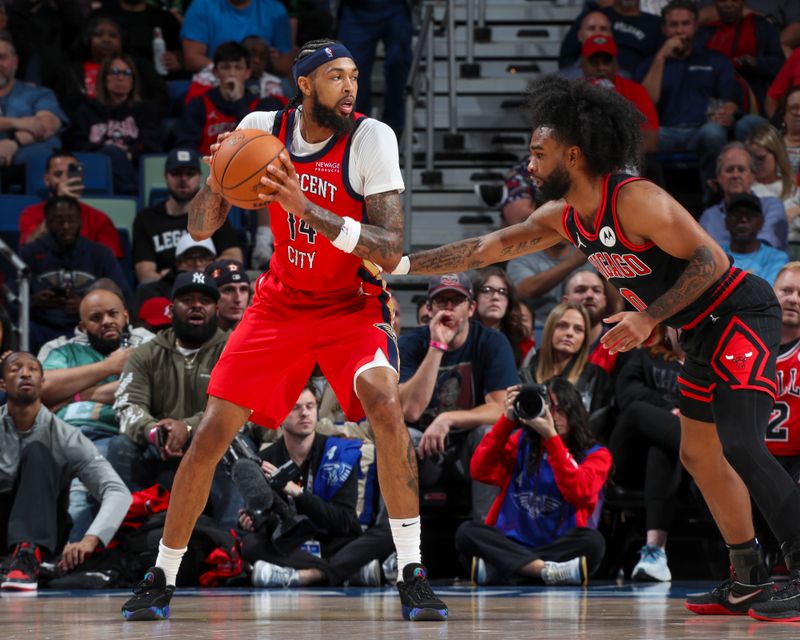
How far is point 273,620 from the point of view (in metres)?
4.44

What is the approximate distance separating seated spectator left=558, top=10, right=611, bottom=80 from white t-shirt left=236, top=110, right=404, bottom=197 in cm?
588

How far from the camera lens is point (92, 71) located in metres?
10.8

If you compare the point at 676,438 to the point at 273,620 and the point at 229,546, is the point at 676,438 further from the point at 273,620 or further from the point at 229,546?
the point at 273,620

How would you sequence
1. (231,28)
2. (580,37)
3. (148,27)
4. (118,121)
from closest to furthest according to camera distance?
(118,121) → (580,37) → (231,28) → (148,27)

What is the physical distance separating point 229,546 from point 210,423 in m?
2.21

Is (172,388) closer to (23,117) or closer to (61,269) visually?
(61,269)

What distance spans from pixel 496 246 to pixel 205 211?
1.10 m

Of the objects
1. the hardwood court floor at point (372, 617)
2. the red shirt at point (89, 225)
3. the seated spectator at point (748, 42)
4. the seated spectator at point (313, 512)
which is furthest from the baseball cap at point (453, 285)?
the seated spectator at point (748, 42)

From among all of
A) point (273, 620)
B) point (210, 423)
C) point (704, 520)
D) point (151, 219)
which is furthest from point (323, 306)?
point (151, 219)

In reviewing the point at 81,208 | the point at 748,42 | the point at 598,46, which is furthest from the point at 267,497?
the point at 748,42

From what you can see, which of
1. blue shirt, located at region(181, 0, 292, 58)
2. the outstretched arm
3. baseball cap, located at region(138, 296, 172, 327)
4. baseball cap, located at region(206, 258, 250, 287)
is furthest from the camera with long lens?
blue shirt, located at region(181, 0, 292, 58)

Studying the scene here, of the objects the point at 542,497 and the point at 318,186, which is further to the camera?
the point at 542,497

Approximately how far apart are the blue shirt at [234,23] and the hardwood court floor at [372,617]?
610 centimetres

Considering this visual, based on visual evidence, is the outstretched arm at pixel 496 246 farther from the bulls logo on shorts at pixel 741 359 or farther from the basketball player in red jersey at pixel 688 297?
the bulls logo on shorts at pixel 741 359
